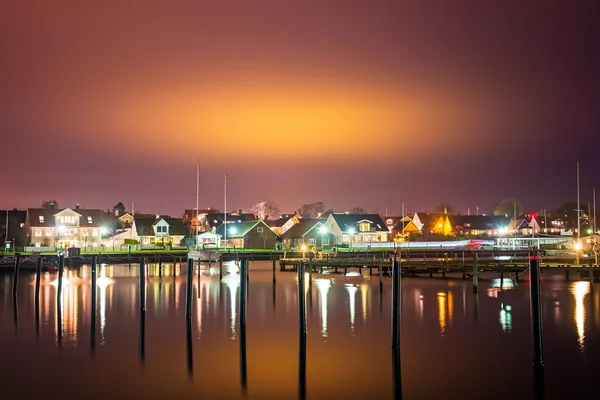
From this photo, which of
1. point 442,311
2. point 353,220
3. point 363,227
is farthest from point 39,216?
point 442,311

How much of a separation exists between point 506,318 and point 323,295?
17.6 m

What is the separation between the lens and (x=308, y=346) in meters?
33.0

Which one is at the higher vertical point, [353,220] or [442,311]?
[353,220]

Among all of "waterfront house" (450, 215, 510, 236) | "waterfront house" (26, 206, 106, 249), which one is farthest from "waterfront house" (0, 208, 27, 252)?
"waterfront house" (450, 215, 510, 236)

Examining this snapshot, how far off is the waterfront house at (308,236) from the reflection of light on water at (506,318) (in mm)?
74576

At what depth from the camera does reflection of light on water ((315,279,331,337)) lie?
3908 cm

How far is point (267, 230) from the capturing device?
121 m

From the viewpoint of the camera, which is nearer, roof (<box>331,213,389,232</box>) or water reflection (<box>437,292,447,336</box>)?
water reflection (<box>437,292,447,336</box>)

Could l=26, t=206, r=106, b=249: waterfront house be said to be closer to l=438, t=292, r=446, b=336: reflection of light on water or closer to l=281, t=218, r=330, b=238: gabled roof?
l=281, t=218, r=330, b=238: gabled roof

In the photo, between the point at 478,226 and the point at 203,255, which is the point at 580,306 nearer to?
the point at 203,255

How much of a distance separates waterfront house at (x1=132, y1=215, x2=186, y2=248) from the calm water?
67.2m

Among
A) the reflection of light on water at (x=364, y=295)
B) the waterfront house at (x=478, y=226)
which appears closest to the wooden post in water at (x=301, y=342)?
the reflection of light on water at (x=364, y=295)

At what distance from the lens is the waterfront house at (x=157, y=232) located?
124 m

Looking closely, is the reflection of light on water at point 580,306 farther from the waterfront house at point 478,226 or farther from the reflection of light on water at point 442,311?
the waterfront house at point 478,226
